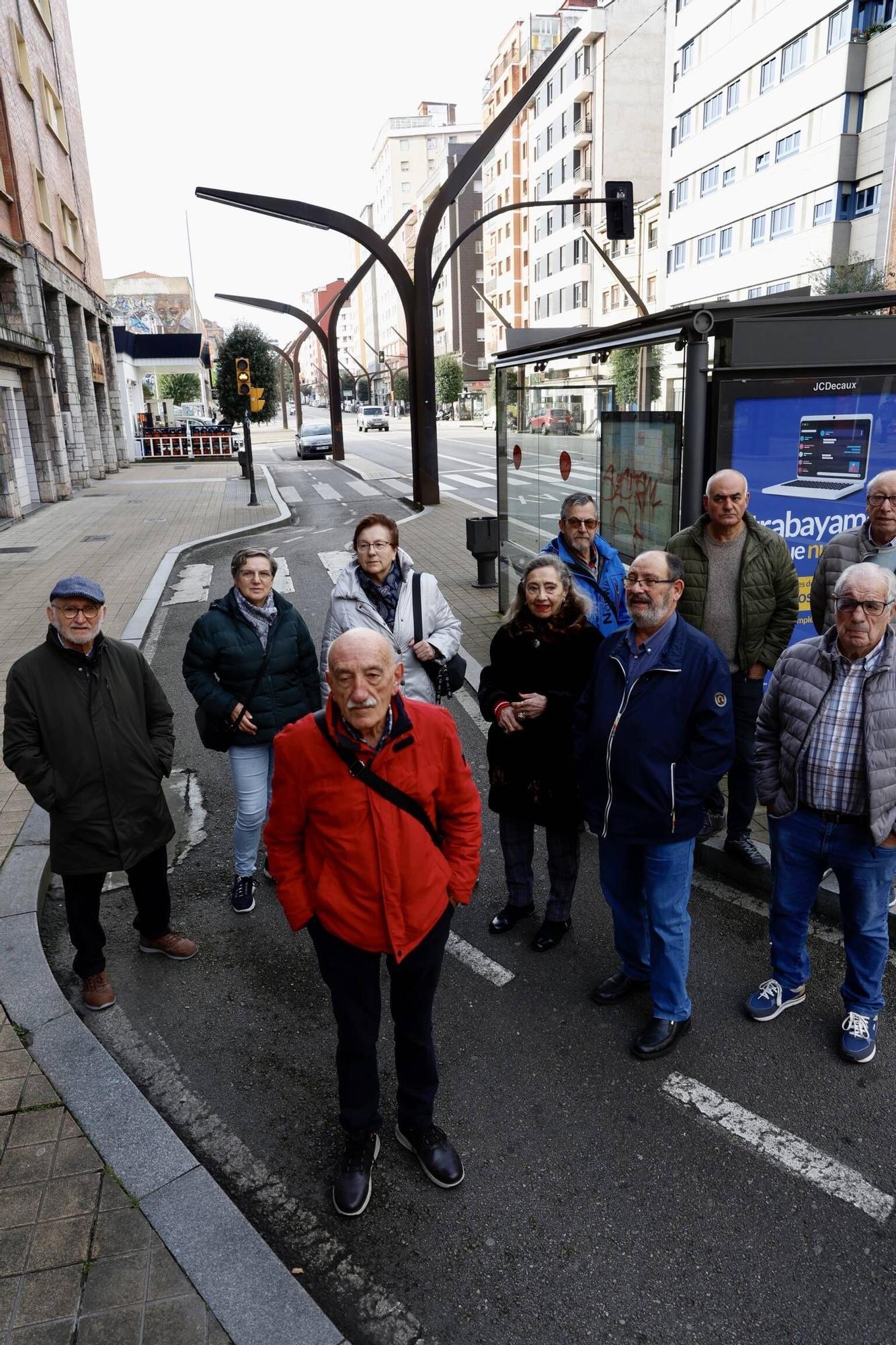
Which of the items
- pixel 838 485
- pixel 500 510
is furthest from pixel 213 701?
pixel 500 510

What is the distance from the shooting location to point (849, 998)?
3777 millimetres

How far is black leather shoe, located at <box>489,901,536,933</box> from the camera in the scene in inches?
186

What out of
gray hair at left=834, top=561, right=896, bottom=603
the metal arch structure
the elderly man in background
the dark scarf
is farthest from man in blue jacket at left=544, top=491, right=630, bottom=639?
the metal arch structure

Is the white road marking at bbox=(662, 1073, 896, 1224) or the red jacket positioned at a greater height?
the red jacket

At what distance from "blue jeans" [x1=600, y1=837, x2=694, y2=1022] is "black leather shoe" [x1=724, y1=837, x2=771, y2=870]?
1.22 metres

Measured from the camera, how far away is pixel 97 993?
4.22m

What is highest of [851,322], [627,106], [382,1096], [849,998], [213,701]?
[627,106]

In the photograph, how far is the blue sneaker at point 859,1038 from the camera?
12.1ft

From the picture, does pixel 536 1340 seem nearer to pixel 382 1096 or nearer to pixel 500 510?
pixel 382 1096

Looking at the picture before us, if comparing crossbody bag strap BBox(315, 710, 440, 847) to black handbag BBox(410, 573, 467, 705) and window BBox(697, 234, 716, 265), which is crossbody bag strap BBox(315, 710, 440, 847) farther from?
window BBox(697, 234, 716, 265)

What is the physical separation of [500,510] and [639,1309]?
945cm

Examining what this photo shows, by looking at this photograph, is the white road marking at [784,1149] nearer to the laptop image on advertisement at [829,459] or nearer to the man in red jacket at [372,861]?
the man in red jacket at [372,861]

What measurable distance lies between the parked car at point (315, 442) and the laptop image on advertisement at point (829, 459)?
36.2m

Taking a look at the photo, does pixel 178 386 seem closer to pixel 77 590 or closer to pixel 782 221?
pixel 782 221
